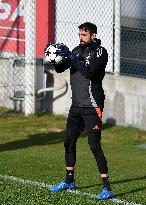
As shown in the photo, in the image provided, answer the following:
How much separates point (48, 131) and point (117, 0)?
2.58 metres

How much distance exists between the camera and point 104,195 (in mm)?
7703

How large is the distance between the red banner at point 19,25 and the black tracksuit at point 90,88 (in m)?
6.23

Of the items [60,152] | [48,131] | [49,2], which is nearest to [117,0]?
[49,2]

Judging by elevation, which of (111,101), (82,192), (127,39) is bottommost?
(82,192)

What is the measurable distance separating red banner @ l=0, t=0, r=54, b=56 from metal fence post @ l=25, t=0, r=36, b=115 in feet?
1.10

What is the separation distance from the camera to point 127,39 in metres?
13.1

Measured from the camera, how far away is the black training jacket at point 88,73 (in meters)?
7.69

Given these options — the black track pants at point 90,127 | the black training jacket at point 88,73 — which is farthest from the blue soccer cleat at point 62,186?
the black training jacket at point 88,73

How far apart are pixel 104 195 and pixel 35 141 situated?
3.84m

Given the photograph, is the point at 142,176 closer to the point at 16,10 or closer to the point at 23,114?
the point at 23,114

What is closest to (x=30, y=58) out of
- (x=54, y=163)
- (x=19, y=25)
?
(x=19, y=25)

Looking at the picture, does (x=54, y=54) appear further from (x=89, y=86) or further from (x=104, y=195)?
(x=104, y=195)

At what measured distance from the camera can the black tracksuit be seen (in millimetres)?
7707

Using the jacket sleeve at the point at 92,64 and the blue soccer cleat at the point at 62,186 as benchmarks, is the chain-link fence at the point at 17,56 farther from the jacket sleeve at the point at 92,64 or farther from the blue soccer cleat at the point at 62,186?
the jacket sleeve at the point at 92,64
